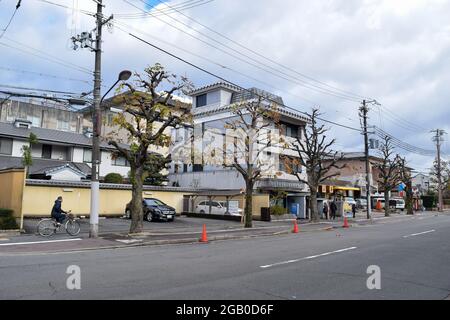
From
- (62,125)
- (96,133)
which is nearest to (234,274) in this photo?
(96,133)

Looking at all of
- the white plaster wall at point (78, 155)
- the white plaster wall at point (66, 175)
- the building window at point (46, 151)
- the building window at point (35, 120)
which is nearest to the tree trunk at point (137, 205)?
the white plaster wall at point (66, 175)

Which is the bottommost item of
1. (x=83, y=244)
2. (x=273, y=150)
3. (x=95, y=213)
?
(x=83, y=244)

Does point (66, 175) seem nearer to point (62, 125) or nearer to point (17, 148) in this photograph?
point (17, 148)

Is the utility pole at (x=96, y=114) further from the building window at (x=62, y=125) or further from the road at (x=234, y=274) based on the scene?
the building window at (x=62, y=125)

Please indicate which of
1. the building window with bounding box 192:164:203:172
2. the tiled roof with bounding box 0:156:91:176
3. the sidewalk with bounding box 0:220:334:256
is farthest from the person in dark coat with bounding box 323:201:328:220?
the tiled roof with bounding box 0:156:91:176

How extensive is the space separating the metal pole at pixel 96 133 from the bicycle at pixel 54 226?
1368mm

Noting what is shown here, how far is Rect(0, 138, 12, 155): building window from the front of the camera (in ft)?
115

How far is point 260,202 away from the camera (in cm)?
3341

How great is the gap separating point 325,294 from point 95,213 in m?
12.9

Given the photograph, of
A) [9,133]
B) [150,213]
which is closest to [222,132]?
[150,213]

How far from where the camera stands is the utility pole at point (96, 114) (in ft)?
57.8

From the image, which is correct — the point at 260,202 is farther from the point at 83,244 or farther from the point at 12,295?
the point at 12,295

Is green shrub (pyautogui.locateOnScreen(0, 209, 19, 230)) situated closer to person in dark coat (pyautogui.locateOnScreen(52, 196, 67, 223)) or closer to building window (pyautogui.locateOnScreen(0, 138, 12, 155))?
person in dark coat (pyautogui.locateOnScreen(52, 196, 67, 223))

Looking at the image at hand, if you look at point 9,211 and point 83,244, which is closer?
point 83,244
